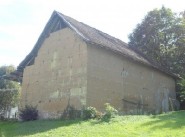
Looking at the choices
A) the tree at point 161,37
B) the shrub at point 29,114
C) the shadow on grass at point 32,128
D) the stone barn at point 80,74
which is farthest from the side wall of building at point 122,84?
the tree at point 161,37

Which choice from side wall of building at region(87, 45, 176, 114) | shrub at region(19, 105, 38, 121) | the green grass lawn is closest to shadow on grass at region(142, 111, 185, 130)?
the green grass lawn

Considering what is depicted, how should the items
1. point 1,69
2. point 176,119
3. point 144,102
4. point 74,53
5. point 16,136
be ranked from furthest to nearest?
point 1,69 < point 144,102 < point 74,53 < point 176,119 < point 16,136

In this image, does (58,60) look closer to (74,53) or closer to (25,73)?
(74,53)

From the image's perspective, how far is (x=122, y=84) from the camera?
25.1m

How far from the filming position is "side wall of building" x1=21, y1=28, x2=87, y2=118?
74.4ft

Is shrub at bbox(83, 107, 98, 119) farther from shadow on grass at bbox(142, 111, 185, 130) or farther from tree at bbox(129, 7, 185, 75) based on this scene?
tree at bbox(129, 7, 185, 75)

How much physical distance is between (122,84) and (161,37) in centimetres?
1926

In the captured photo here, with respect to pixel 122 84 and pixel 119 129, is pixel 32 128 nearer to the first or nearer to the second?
pixel 119 129

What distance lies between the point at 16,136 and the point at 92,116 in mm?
5618

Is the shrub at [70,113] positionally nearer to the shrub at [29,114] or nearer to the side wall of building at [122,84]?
the side wall of building at [122,84]

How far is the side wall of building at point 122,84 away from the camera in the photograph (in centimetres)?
2262

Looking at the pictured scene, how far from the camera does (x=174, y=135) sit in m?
14.4

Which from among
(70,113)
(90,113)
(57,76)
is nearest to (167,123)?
(90,113)

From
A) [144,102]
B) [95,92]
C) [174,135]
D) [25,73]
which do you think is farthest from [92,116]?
[25,73]
